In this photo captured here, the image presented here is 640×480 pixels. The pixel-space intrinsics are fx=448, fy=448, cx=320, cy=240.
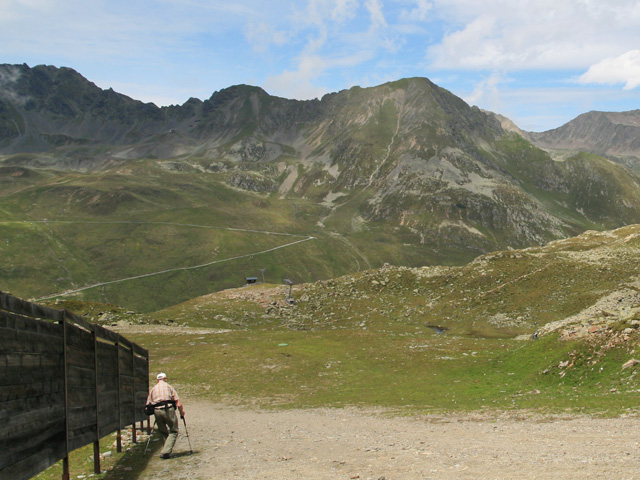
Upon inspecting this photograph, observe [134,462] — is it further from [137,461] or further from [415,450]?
[415,450]

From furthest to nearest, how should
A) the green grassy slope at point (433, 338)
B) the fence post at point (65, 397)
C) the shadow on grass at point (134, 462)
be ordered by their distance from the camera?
1. the green grassy slope at point (433, 338)
2. the shadow on grass at point (134, 462)
3. the fence post at point (65, 397)

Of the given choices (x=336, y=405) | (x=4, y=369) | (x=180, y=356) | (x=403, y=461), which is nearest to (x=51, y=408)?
(x=4, y=369)

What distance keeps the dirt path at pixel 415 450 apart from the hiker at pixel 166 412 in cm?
67

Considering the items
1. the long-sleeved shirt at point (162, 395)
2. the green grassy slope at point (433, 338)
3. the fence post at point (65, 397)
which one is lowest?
the green grassy slope at point (433, 338)

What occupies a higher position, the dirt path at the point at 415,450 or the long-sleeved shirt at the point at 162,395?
the long-sleeved shirt at the point at 162,395

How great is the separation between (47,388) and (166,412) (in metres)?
7.87

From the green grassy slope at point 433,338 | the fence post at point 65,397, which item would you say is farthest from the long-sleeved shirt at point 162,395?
the green grassy slope at point 433,338

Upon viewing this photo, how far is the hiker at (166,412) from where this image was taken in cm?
1798

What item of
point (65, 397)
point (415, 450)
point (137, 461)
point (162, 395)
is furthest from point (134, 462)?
point (415, 450)

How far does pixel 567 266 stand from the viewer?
80.8 m

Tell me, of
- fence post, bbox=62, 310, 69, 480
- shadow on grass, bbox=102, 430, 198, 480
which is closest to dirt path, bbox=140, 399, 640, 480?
shadow on grass, bbox=102, 430, 198, 480

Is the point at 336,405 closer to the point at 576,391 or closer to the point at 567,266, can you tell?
the point at 576,391

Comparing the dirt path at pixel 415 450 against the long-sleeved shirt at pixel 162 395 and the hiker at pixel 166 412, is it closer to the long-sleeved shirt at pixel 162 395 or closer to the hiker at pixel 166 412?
the hiker at pixel 166 412

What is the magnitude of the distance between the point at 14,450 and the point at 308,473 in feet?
28.2
